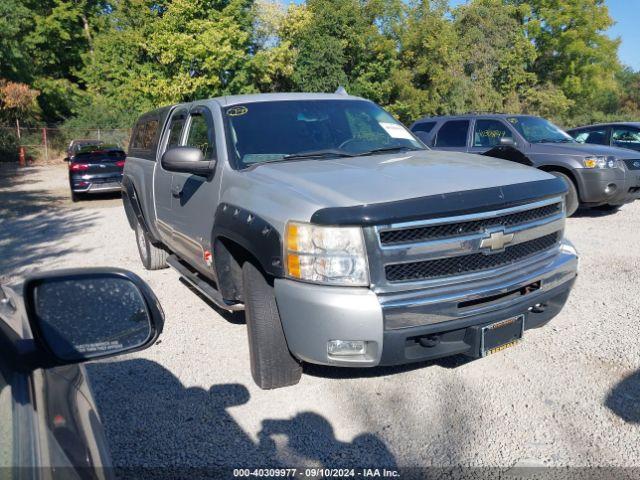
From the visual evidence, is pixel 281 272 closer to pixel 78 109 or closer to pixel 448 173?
pixel 448 173

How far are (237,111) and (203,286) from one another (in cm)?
149

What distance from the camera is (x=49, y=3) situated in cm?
3622

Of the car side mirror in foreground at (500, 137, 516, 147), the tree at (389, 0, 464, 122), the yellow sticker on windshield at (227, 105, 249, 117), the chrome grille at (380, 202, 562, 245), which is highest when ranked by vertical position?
the tree at (389, 0, 464, 122)

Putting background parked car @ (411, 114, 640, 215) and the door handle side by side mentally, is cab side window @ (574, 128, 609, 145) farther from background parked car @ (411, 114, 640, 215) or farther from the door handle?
the door handle

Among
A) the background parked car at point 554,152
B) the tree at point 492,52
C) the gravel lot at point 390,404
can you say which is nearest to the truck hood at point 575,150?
the background parked car at point 554,152

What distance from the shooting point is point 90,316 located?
5.98 feet

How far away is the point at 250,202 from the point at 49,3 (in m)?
39.9

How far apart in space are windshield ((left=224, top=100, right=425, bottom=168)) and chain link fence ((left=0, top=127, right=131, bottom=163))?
79.3ft

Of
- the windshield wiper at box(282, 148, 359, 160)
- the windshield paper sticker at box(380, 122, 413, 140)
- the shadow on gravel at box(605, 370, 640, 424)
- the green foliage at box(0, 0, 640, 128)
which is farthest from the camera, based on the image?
the green foliage at box(0, 0, 640, 128)

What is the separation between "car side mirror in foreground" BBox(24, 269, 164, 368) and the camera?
5.09 feet

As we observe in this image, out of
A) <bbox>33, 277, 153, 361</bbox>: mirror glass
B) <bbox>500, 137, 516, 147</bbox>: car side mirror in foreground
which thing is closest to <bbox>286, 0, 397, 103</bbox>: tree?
<bbox>500, 137, 516, 147</bbox>: car side mirror in foreground

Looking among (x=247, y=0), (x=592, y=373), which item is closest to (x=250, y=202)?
(x=592, y=373)

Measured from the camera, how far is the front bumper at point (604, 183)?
8953mm

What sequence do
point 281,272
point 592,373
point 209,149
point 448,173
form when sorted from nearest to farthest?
point 281,272
point 448,173
point 592,373
point 209,149
